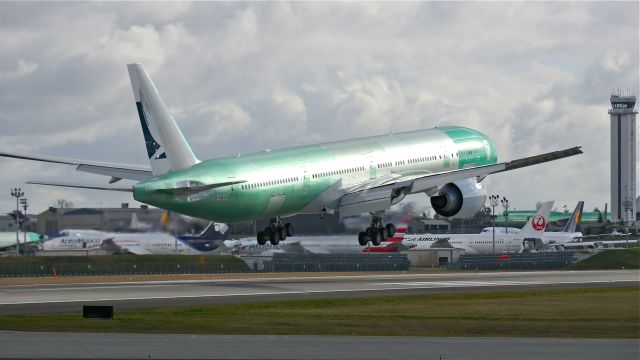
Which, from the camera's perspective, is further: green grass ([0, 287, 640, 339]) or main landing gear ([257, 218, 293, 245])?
main landing gear ([257, 218, 293, 245])

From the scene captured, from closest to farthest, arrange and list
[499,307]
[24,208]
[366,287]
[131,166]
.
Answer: [499,307], [131,166], [366,287], [24,208]

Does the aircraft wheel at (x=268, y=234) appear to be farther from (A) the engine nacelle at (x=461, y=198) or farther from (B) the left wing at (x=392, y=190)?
(A) the engine nacelle at (x=461, y=198)

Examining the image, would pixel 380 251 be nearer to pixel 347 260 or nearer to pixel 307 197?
pixel 347 260

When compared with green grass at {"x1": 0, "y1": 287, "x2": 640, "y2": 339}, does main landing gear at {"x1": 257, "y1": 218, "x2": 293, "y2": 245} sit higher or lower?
higher

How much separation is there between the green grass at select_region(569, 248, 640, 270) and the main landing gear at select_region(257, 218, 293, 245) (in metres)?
59.5

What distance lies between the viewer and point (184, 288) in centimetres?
8019

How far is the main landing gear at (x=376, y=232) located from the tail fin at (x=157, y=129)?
1779cm

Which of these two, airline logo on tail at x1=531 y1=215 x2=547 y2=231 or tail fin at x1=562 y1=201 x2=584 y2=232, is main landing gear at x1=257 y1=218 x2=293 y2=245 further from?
tail fin at x1=562 y1=201 x2=584 y2=232

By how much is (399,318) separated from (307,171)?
12948mm

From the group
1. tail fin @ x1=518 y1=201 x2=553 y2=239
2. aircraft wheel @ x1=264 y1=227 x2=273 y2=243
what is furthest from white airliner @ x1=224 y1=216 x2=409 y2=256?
aircraft wheel @ x1=264 y1=227 x2=273 y2=243

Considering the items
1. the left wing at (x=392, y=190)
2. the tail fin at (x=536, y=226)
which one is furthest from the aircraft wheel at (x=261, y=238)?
the tail fin at (x=536, y=226)

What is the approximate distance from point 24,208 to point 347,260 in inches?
2185

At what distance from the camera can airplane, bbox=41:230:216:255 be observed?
12425 cm

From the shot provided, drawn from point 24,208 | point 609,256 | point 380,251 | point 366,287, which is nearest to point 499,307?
point 366,287
